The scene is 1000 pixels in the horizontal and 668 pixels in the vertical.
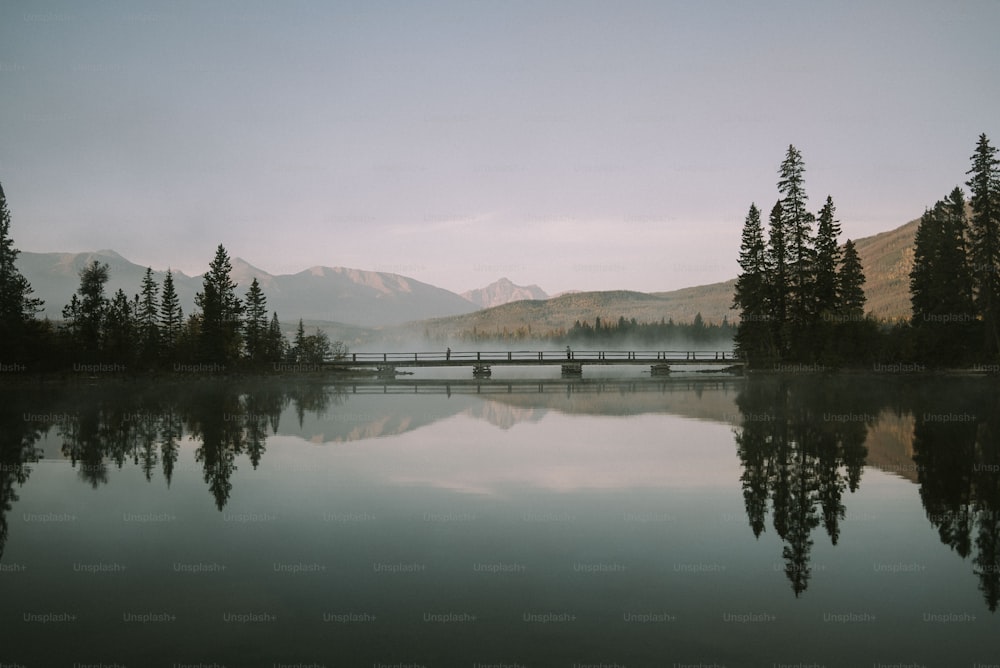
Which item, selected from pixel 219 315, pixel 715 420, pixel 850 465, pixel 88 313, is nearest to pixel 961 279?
pixel 715 420

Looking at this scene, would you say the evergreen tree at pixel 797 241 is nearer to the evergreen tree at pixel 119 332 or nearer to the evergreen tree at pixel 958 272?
the evergreen tree at pixel 958 272

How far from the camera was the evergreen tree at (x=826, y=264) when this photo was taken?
68938 mm

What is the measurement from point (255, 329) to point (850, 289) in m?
69.9

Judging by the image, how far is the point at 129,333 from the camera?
81.6 m

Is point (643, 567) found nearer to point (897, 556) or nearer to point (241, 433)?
point (897, 556)

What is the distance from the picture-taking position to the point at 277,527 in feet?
47.6

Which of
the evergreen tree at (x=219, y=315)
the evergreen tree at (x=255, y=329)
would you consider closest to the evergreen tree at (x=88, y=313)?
the evergreen tree at (x=219, y=315)

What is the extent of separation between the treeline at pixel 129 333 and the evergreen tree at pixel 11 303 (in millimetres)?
78

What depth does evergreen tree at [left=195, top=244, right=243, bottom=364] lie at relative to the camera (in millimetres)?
78000

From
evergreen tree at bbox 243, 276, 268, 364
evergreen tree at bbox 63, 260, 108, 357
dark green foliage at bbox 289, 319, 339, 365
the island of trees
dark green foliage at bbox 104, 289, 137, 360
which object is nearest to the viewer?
the island of trees

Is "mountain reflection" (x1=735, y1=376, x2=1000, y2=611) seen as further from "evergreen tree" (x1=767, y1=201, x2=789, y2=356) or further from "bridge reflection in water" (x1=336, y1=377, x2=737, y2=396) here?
"evergreen tree" (x1=767, y1=201, x2=789, y2=356)

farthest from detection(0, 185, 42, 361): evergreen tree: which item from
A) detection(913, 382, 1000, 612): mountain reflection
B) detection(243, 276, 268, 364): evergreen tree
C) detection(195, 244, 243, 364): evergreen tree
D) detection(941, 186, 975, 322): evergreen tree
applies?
detection(941, 186, 975, 322): evergreen tree

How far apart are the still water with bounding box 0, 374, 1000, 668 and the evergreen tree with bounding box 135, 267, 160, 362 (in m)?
54.0

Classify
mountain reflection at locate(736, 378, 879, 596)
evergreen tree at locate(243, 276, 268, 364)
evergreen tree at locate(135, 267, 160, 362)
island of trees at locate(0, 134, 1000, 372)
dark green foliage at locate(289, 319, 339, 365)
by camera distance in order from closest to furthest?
mountain reflection at locate(736, 378, 879, 596)
island of trees at locate(0, 134, 1000, 372)
evergreen tree at locate(135, 267, 160, 362)
dark green foliage at locate(289, 319, 339, 365)
evergreen tree at locate(243, 276, 268, 364)
